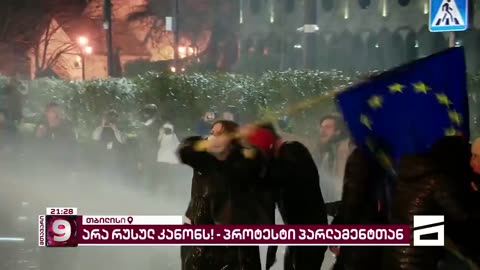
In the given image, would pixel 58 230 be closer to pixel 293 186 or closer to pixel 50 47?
pixel 50 47

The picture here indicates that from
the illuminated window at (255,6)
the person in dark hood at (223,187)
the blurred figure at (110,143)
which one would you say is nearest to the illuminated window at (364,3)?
the illuminated window at (255,6)

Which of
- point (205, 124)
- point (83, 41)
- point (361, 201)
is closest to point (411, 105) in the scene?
point (361, 201)

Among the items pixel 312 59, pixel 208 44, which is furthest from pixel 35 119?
pixel 312 59

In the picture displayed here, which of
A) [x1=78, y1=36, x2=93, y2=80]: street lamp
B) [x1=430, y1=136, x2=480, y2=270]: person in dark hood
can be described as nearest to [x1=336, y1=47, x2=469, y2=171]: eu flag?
[x1=430, y1=136, x2=480, y2=270]: person in dark hood

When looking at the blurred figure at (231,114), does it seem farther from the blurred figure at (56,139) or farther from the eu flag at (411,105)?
the blurred figure at (56,139)

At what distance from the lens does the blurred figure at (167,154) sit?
7.96 ft

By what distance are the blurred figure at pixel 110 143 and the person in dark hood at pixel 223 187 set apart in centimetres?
27

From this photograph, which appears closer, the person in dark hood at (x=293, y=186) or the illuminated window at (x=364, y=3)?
the illuminated window at (x=364, y=3)

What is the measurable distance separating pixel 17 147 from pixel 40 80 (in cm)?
31

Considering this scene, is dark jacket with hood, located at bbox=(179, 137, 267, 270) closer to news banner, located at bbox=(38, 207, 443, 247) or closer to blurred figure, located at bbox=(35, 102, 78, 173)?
news banner, located at bbox=(38, 207, 443, 247)

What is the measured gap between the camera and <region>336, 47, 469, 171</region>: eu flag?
2.33 m

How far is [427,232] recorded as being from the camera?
237 centimetres

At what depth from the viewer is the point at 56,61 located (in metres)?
2.38

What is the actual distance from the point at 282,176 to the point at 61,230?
938 millimetres
